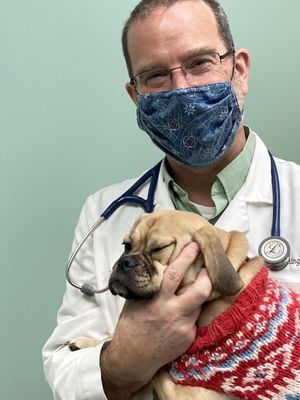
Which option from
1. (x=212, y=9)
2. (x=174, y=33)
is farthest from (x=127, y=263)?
(x=212, y=9)

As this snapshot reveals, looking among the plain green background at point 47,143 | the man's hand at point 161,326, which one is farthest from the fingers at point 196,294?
the plain green background at point 47,143

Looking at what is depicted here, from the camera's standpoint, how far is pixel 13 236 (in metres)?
2.07

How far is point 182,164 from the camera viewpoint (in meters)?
1.63

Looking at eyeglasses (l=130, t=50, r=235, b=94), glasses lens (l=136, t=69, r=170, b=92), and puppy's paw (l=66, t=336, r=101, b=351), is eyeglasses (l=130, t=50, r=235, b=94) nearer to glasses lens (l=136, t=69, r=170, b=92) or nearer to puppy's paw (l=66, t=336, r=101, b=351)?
glasses lens (l=136, t=69, r=170, b=92)

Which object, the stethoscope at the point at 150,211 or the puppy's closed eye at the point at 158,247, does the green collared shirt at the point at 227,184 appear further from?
the puppy's closed eye at the point at 158,247

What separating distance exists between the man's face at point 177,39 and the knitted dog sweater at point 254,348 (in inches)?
26.7

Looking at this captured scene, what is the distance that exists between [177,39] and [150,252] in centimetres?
65

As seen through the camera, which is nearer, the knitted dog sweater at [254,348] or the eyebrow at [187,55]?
the knitted dog sweater at [254,348]

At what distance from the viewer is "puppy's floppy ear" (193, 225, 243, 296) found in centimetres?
122

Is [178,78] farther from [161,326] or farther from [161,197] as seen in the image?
[161,326]

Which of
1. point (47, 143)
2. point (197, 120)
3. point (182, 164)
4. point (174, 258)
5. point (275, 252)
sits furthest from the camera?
point (47, 143)

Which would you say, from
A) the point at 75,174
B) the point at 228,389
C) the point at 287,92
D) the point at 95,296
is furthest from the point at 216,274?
the point at 287,92

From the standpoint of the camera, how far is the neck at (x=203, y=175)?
1.66 meters

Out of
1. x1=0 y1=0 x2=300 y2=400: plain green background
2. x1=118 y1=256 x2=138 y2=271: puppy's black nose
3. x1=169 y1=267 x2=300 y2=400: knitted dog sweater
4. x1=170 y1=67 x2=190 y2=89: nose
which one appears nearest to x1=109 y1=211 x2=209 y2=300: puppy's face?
x1=118 y1=256 x2=138 y2=271: puppy's black nose
